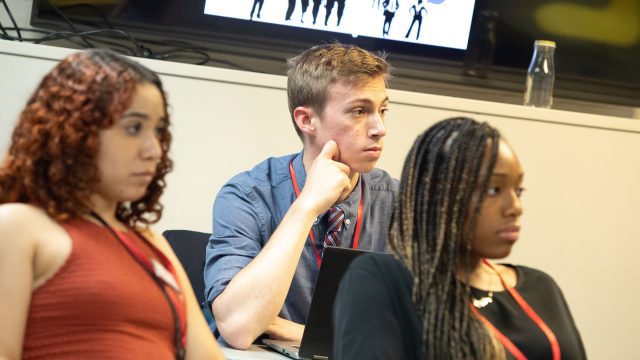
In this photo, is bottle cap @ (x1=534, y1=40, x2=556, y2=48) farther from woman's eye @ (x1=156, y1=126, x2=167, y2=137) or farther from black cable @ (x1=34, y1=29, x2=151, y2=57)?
woman's eye @ (x1=156, y1=126, x2=167, y2=137)

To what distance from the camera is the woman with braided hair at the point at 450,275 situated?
1.48m

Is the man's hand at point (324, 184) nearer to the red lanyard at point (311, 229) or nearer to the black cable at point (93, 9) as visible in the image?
the red lanyard at point (311, 229)

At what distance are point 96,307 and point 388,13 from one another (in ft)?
7.66

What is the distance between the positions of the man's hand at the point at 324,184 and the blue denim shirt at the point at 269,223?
0.11 meters

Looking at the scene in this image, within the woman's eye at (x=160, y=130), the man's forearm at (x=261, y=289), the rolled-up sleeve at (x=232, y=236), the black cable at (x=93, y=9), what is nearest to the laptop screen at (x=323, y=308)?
the man's forearm at (x=261, y=289)

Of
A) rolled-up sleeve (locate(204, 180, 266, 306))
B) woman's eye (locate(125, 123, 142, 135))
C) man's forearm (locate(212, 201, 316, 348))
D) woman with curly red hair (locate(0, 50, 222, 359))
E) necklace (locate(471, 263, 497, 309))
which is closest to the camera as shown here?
woman with curly red hair (locate(0, 50, 222, 359))

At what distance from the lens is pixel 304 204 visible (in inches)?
89.7

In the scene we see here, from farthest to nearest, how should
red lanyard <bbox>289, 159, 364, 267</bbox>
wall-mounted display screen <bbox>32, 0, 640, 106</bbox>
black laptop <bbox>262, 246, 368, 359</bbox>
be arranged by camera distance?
wall-mounted display screen <bbox>32, 0, 640, 106</bbox> → red lanyard <bbox>289, 159, 364, 267</bbox> → black laptop <bbox>262, 246, 368, 359</bbox>

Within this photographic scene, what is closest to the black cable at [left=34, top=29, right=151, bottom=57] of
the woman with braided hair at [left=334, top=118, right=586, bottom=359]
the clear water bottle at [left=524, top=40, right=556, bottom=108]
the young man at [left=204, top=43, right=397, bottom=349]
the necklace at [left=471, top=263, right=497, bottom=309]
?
the young man at [left=204, top=43, right=397, bottom=349]

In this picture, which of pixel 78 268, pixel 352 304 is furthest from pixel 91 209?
pixel 352 304

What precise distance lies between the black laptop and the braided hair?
40 cm

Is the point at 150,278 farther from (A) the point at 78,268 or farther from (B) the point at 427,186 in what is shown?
(B) the point at 427,186

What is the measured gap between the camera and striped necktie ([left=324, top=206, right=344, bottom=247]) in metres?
2.40

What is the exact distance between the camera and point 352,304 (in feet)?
4.93
